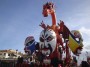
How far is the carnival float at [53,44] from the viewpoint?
43.3ft

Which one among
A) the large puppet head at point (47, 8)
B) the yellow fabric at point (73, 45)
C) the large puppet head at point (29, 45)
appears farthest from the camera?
the large puppet head at point (29, 45)

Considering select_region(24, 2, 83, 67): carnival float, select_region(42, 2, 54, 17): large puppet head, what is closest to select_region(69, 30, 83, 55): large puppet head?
select_region(24, 2, 83, 67): carnival float

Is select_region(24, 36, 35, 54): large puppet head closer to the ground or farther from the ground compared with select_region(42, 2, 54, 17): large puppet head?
closer to the ground

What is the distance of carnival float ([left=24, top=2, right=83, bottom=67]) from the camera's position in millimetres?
13211

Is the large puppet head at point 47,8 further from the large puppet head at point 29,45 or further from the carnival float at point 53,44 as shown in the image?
the large puppet head at point 29,45

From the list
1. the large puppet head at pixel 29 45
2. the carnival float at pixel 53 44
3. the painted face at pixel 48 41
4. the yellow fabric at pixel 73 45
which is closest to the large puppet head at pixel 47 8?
the carnival float at pixel 53 44

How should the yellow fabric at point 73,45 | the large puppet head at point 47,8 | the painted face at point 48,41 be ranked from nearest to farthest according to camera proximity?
the painted face at point 48,41, the yellow fabric at point 73,45, the large puppet head at point 47,8

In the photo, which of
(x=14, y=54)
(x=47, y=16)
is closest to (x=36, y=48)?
(x=47, y=16)

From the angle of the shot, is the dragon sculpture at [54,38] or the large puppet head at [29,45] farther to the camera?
the large puppet head at [29,45]

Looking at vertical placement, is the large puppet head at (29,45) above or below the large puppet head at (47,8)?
below

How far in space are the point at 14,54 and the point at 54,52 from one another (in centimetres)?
3364

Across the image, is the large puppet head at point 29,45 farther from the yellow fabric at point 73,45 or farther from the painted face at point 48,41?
the yellow fabric at point 73,45

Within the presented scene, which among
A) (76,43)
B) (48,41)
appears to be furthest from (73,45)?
(48,41)

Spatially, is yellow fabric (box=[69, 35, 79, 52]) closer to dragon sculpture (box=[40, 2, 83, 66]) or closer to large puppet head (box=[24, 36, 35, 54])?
dragon sculpture (box=[40, 2, 83, 66])
